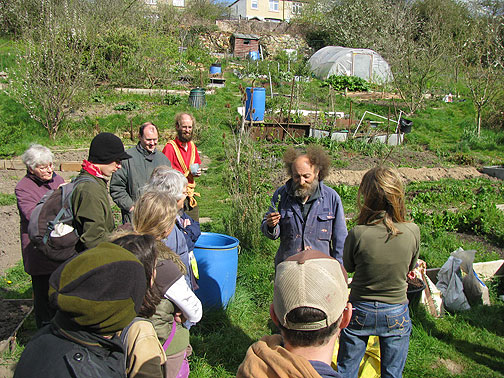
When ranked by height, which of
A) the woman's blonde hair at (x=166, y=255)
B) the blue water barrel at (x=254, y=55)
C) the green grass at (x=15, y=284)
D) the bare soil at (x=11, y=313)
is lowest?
the green grass at (x=15, y=284)

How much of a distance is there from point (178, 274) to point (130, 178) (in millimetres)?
2005

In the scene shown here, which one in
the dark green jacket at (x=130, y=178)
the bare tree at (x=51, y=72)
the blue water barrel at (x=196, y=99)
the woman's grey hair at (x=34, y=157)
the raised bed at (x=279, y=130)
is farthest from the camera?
the blue water barrel at (x=196, y=99)

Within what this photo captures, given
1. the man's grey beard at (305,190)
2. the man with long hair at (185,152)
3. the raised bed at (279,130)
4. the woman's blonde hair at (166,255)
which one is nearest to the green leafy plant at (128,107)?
the raised bed at (279,130)

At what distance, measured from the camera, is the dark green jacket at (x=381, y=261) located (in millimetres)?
2594

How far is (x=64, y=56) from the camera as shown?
1206 cm

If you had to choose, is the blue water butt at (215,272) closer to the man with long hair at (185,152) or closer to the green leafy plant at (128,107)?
the man with long hair at (185,152)

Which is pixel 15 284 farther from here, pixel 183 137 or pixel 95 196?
pixel 95 196

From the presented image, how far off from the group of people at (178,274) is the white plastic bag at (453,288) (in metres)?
1.87

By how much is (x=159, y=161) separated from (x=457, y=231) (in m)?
4.94

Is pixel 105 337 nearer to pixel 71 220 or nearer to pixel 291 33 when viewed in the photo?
pixel 71 220

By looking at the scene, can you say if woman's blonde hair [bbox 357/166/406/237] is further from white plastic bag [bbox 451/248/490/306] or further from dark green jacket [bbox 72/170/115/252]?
white plastic bag [bbox 451/248/490/306]

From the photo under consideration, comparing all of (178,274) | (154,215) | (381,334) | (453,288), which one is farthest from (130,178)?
(453,288)

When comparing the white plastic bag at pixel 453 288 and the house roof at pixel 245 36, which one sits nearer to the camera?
the white plastic bag at pixel 453 288

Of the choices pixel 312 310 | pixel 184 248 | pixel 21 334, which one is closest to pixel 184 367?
pixel 184 248
